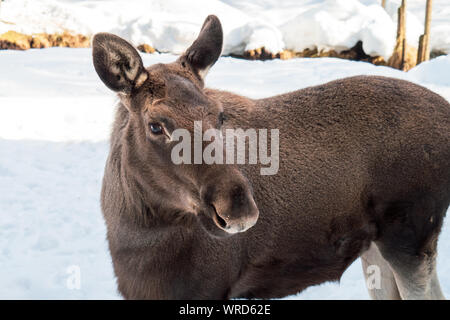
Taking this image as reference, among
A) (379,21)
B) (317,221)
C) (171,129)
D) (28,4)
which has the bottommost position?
(379,21)

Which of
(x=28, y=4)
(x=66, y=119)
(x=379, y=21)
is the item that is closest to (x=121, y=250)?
(x=66, y=119)

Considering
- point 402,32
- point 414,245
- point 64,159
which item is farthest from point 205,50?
point 402,32

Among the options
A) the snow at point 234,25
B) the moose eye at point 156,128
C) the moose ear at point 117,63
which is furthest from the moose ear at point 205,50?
the snow at point 234,25

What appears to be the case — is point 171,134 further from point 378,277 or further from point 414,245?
point 378,277

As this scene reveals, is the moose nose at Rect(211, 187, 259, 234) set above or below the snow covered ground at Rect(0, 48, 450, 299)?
above

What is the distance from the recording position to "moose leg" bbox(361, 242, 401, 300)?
4750 millimetres

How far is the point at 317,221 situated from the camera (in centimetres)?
418

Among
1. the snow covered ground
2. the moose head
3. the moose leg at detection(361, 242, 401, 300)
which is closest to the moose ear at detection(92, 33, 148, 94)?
the moose head

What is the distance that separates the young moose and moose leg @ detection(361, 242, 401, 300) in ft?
1.15

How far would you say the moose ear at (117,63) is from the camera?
3.36 metres

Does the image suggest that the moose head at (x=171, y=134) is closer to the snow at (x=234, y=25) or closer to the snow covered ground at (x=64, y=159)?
the snow covered ground at (x=64, y=159)

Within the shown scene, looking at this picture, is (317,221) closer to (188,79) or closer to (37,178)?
(188,79)

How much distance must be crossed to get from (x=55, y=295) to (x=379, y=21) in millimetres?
18430

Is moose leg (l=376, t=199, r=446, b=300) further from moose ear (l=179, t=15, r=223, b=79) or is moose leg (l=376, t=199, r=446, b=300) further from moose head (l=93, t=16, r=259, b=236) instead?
moose ear (l=179, t=15, r=223, b=79)
